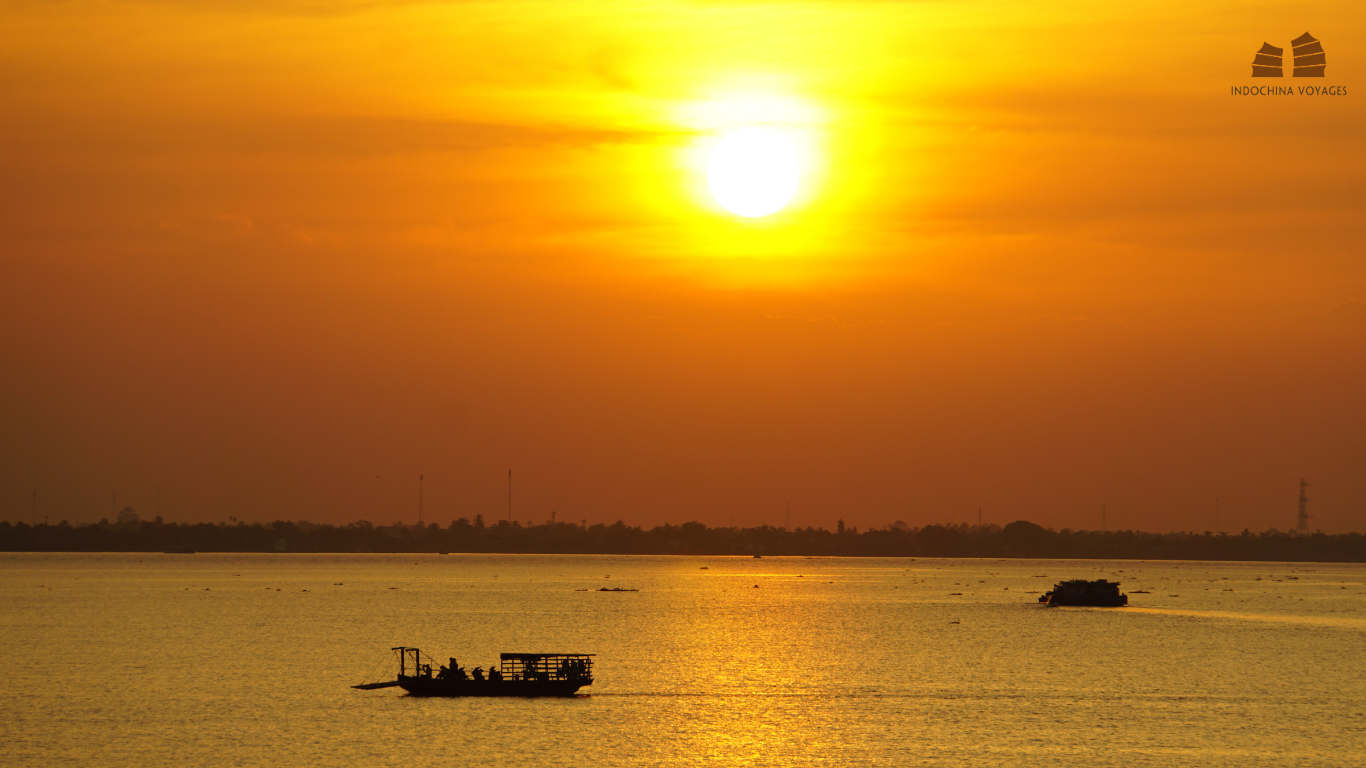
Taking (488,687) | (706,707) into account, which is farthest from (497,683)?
(706,707)

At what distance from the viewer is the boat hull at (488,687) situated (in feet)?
Answer: 391

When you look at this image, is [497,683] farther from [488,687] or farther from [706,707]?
[706,707]

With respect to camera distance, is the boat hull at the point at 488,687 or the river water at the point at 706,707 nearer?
the river water at the point at 706,707

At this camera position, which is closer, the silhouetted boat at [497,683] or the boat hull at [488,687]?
the boat hull at [488,687]

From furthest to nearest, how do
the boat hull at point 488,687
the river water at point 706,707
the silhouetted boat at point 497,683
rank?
the silhouetted boat at point 497,683, the boat hull at point 488,687, the river water at point 706,707

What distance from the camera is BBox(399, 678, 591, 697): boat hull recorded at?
119250mm

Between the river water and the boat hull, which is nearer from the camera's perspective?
the river water

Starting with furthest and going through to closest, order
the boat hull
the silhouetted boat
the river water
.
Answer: the silhouetted boat
the boat hull
the river water

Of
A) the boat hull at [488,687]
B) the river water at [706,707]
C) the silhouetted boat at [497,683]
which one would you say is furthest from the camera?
the silhouetted boat at [497,683]

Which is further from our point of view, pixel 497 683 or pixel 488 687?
pixel 488 687

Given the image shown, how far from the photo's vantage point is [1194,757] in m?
93.2

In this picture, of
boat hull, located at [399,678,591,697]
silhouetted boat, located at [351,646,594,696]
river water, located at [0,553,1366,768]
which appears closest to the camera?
river water, located at [0,553,1366,768]

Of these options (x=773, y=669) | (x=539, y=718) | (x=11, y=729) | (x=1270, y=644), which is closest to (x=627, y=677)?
(x=773, y=669)

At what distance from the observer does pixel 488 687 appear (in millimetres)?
121000
